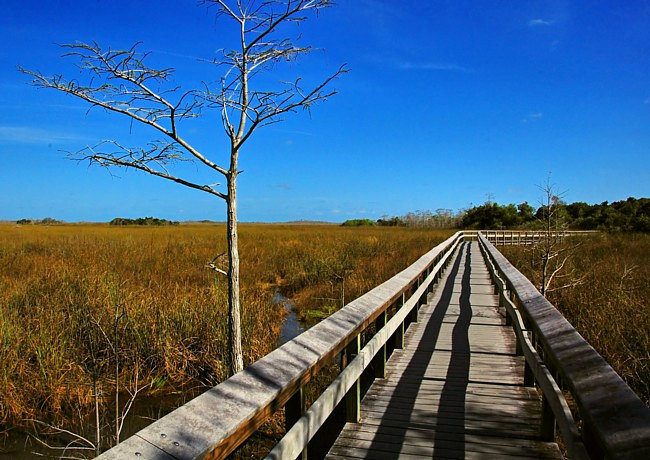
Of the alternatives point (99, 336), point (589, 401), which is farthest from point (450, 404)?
point (99, 336)

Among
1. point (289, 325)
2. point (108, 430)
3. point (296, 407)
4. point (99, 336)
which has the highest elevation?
point (296, 407)

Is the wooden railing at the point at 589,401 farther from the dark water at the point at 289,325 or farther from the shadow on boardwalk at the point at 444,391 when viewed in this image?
the dark water at the point at 289,325

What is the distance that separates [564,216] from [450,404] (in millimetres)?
11870

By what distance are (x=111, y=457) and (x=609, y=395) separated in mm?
1272

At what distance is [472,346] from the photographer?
5.30 metres

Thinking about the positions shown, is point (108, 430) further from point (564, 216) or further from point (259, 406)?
point (564, 216)

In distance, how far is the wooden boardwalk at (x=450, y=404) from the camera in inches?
109

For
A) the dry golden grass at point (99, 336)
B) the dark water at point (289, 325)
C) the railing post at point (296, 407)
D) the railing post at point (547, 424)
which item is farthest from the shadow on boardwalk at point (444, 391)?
the dark water at point (289, 325)

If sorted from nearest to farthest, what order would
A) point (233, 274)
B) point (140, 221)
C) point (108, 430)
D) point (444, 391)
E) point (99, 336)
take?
point (444, 391) < point (233, 274) < point (108, 430) < point (99, 336) < point (140, 221)

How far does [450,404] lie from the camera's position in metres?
3.53

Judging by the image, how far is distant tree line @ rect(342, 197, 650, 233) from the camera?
124 ft

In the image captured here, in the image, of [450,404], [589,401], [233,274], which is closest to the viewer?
[589,401]

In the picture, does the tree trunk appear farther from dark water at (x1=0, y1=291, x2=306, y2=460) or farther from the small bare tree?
the small bare tree

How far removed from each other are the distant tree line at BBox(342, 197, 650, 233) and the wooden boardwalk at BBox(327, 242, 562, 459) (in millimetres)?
10089
